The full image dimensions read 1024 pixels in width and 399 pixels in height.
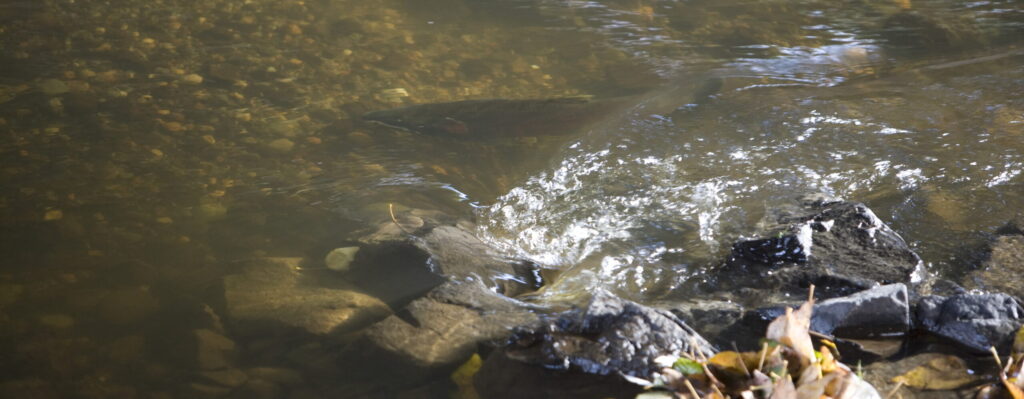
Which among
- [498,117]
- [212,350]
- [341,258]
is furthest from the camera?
[498,117]

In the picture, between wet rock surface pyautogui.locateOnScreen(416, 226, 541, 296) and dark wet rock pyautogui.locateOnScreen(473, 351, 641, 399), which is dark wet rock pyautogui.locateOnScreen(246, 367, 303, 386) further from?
wet rock surface pyautogui.locateOnScreen(416, 226, 541, 296)

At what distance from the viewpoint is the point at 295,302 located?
2965 millimetres

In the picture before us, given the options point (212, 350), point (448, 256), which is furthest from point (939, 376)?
point (212, 350)

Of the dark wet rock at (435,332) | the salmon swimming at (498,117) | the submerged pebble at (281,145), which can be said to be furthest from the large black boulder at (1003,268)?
the submerged pebble at (281,145)

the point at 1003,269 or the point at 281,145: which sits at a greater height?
the point at 281,145

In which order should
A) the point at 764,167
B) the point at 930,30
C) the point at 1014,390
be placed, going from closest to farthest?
the point at 1014,390 → the point at 764,167 → the point at 930,30

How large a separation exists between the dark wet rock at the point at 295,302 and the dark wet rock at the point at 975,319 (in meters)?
1.96

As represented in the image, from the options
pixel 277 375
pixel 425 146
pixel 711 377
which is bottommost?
pixel 277 375

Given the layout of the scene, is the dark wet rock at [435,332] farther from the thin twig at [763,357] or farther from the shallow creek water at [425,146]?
the thin twig at [763,357]

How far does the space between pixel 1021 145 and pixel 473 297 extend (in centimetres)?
323

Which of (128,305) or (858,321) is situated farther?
(128,305)

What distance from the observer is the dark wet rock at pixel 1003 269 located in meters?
2.68

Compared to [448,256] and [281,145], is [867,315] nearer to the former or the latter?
[448,256]

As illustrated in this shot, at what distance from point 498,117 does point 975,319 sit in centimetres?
292
